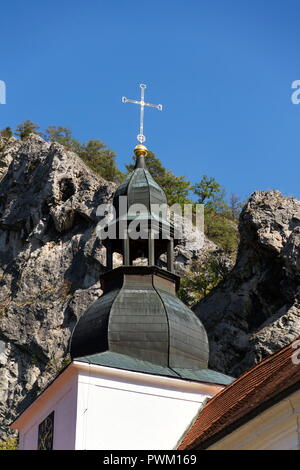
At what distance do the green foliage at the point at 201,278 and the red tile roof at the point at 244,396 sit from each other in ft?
63.7

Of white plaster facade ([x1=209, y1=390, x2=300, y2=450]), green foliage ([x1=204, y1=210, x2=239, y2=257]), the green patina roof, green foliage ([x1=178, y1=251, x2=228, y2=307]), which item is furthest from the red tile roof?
green foliage ([x1=204, y1=210, x2=239, y2=257])

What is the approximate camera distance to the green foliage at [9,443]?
31828mm

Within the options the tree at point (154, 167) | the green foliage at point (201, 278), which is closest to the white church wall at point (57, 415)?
the green foliage at point (201, 278)

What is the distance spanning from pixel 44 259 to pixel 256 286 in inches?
497

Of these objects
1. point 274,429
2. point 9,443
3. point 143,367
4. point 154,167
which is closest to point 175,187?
point 154,167

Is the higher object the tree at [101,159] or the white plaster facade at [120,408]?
the tree at [101,159]

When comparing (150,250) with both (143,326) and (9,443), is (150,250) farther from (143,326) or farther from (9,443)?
(9,443)

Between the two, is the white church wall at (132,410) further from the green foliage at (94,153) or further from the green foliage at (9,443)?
the green foliage at (94,153)

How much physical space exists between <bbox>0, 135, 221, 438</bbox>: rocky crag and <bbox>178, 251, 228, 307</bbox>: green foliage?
979 mm

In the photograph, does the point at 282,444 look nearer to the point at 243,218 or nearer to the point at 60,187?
the point at 243,218

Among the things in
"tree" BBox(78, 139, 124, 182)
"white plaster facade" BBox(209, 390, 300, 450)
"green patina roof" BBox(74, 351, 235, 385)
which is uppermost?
"tree" BBox(78, 139, 124, 182)

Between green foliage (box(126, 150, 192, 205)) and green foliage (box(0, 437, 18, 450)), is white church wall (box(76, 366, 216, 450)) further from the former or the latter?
green foliage (box(126, 150, 192, 205))

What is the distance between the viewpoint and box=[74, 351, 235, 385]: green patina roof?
15.7 m
